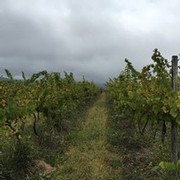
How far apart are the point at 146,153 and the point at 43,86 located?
3956mm

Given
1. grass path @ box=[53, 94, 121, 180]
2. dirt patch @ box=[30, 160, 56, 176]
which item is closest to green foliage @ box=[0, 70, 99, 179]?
dirt patch @ box=[30, 160, 56, 176]

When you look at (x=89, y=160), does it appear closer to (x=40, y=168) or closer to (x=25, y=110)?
(x=40, y=168)

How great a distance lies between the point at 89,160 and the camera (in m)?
9.62

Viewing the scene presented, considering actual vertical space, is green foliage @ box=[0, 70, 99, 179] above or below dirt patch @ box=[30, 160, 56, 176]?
above

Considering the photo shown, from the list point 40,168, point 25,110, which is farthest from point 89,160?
point 25,110

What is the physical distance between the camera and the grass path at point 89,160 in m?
8.36

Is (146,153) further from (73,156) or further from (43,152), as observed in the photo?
(43,152)

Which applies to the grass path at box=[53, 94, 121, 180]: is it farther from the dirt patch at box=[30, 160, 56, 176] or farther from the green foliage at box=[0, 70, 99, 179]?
the green foliage at box=[0, 70, 99, 179]

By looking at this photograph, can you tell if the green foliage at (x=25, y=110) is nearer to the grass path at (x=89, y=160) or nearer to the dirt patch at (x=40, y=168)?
the dirt patch at (x=40, y=168)

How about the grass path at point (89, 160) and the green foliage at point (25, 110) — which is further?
the grass path at point (89, 160)

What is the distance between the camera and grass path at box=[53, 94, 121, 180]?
27.4 ft

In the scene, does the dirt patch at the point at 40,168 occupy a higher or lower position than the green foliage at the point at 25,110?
lower

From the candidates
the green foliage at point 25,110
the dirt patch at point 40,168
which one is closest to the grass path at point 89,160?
the dirt patch at point 40,168

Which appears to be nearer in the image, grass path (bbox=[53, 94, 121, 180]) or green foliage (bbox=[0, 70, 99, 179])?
green foliage (bbox=[0, 70, 99, 179])
